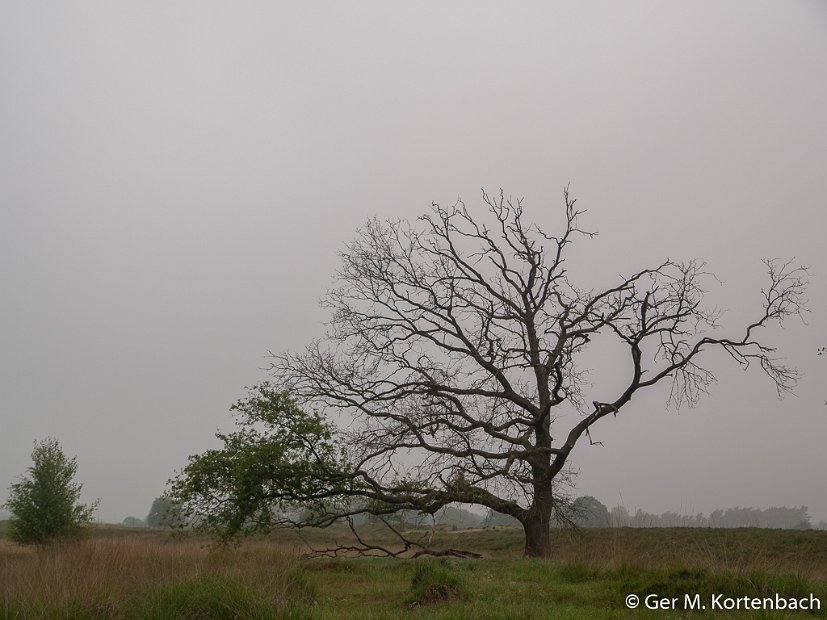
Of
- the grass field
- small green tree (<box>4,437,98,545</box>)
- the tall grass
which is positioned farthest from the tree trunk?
small green tree (<box>4,437,98,545</box>)

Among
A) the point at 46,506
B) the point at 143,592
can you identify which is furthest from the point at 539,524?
the point at 46,506

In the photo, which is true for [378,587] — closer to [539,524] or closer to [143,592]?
[143,592]

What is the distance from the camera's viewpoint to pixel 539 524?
17266mm

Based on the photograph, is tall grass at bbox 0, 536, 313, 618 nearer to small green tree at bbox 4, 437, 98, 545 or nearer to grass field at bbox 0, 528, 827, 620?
grass field at bbox 0, 528, 827, 620

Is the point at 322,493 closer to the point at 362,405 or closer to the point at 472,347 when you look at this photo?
the point at 362,405

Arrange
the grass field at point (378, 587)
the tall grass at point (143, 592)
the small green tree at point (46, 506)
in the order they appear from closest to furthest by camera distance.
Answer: the tall grass at point (143, 592), the grass field at point (378, 587), the small green tree at point (46, 506)

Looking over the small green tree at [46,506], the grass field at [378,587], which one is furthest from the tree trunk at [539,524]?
the small green tree at [46,506]

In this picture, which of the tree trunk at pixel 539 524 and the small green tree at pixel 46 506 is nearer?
the tree trunk at pixel 539 524

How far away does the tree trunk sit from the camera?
56.0 feet

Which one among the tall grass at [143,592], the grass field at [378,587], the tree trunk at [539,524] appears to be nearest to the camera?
the tall grass at [143,592]

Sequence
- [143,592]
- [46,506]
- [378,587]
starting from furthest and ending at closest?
[46,506]
[378,587]
[143,592]

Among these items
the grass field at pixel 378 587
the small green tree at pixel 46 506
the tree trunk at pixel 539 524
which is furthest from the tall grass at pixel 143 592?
the small green tree at pixel 46 506

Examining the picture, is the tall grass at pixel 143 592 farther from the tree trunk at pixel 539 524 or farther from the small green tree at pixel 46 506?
the small green tree at pixel 46 506

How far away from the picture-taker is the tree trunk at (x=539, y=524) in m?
17.1
